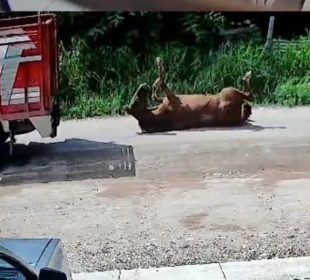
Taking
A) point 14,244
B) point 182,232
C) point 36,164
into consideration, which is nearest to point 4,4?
point 36,164

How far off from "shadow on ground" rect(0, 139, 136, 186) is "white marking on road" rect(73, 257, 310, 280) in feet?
11.7

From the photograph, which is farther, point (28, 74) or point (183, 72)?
point (183, 72)

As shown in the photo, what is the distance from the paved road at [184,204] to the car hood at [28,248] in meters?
2.11

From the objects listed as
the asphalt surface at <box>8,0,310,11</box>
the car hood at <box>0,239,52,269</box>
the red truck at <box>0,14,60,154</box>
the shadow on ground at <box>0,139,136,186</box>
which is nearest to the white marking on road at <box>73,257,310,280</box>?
the car hood at <box>0,239,52,269</box>

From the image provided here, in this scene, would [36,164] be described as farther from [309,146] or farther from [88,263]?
[88,263]

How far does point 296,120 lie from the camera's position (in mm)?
12742

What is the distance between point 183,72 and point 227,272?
8978 millimetres

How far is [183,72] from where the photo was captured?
15094mm

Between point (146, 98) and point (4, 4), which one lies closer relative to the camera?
point (4, 4)

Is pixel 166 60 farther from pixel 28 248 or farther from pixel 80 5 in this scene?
pixel 28 248

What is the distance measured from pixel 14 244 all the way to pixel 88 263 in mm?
2310

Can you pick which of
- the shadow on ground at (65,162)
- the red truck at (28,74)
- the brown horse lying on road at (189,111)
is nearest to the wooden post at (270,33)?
the brown horse lying on road at (189,111)

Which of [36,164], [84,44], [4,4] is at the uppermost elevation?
[4,4]

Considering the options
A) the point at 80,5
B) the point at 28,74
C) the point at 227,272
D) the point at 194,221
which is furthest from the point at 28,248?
the point at 80,5
